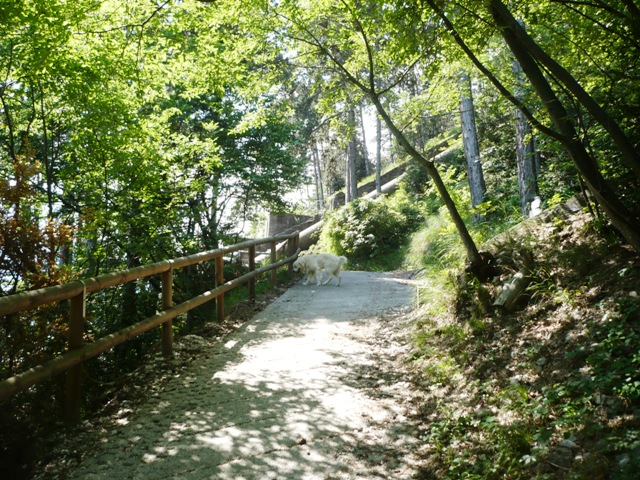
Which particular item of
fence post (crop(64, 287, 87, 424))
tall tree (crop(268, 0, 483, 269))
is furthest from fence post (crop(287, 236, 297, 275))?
fence post (crop(64, 287, 87, 424))

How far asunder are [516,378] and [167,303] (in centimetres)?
379

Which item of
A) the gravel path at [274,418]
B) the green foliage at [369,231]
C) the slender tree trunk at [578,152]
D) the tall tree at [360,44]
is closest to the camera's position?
the gravel path at [274,418]

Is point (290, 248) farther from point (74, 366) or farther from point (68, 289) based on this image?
point (68, 289)

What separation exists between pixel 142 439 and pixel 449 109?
636cm

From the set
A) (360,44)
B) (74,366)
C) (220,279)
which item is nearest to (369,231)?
(220,279)

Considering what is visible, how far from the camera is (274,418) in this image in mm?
4312

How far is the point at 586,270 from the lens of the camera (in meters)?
4.91

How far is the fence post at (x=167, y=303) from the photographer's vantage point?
582 centimetres

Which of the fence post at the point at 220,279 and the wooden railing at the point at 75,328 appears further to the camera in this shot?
the fence post at the point at 220,279

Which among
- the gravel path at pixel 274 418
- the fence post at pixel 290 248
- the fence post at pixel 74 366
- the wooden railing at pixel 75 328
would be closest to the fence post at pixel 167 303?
the wooden railing at pixel 75 328

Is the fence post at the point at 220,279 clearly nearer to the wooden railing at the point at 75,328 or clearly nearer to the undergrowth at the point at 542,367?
the wooden railing at the point at 75,328

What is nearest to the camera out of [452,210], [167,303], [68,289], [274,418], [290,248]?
[68,289]

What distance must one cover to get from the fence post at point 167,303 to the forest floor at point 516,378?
15 centimetres

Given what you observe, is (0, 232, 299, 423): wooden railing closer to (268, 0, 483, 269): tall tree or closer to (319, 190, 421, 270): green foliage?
(268, 0, 483, 269): tall tree
